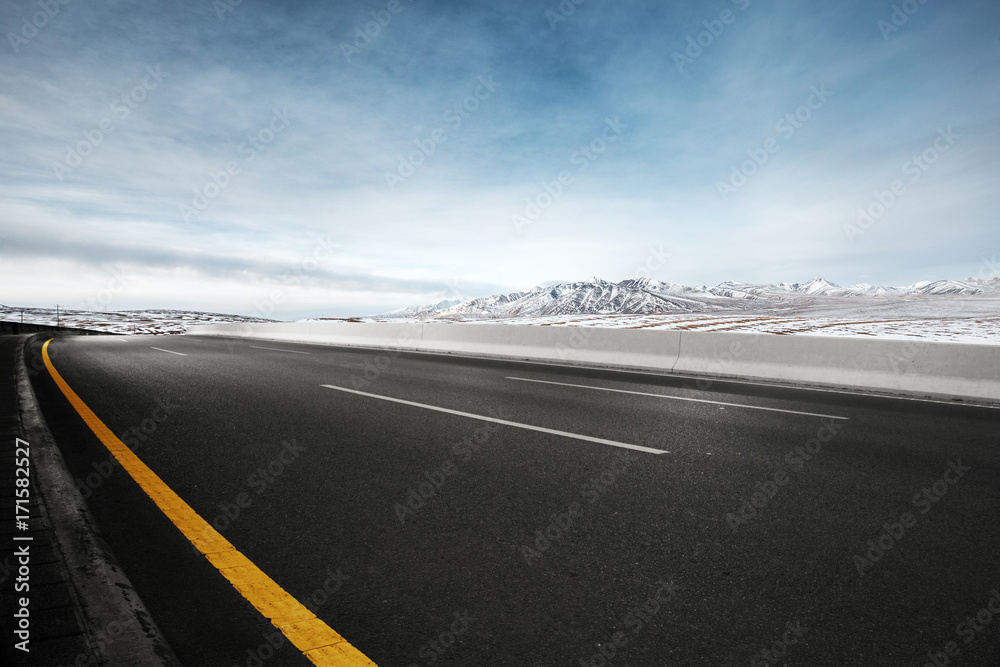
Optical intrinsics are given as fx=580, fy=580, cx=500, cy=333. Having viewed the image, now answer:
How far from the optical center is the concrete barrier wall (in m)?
8.97

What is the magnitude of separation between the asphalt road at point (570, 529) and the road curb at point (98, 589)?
11cm

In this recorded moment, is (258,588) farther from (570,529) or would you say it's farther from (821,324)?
(821,324)

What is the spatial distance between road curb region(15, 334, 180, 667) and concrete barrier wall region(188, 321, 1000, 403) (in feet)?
34.3

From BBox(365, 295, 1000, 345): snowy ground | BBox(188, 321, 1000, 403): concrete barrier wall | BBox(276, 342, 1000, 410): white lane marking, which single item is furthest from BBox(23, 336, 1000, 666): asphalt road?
BBox(365, 295, 1000, 345): snowy ground

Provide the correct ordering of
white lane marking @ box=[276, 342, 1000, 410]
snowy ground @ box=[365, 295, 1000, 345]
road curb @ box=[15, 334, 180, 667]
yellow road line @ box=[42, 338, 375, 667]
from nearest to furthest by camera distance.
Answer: road curb @ box=[15, 334, 180, 667] → yellow road line @ box=[42, 338, 375, 667] → white lane marking @ box=[276, 342, 1000, 410] → snowy ground @ box=[365, 295, 1000, 345]

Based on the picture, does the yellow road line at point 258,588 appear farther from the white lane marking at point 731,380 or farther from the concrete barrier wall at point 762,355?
the concrete barrier wall at point 762,355

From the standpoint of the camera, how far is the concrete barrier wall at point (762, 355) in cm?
897

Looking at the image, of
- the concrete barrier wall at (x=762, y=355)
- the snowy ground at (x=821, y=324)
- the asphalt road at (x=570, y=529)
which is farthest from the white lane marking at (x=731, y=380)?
the asphalt road at (x=570, y=529)

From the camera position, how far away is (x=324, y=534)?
3.30 meters

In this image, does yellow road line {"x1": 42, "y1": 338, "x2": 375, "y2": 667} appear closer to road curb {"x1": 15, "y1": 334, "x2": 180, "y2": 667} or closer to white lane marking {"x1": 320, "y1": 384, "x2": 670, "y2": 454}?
road curb {"x1": 15, "y1": 334, "x2": 180, "y2": 667}

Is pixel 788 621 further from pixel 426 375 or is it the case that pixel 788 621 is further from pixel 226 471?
pixel 426 375

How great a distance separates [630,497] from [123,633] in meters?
2.90

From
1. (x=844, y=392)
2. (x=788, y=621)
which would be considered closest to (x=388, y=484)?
(x=788, y=621)

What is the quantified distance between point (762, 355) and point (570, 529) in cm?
899
